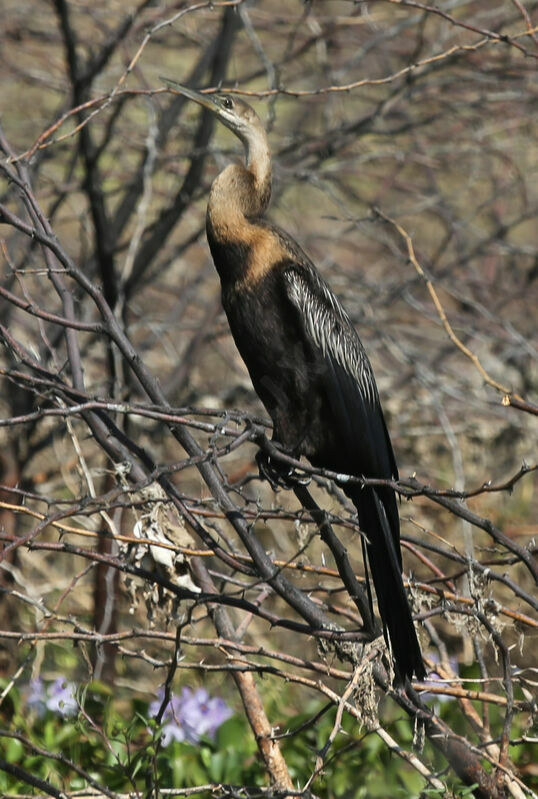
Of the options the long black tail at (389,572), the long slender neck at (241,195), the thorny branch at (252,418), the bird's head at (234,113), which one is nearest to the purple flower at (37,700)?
the thorny branch at (252,418)

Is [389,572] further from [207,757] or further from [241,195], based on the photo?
[241,195]

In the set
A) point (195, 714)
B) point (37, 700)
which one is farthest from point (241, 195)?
point (37, 700)

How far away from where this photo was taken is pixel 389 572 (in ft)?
7.66

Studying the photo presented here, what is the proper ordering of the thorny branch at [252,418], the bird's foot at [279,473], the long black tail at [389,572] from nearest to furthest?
the thorny branch at [252,418], the long black tail at [389,572], the bird's foot at [279,473]

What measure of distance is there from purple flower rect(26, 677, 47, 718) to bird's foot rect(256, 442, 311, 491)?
101cm

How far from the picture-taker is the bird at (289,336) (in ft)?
8.95

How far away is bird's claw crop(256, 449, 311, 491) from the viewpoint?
106 inches

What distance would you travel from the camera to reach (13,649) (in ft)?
12.8

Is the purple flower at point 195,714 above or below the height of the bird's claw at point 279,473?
below

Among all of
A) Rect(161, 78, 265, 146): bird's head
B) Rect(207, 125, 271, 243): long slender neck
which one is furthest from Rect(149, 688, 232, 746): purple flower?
Rect(161, 78, 265, 146): bird's head

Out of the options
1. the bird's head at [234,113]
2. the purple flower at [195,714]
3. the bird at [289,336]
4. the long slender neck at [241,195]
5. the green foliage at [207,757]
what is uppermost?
the bird's head at [234,113]

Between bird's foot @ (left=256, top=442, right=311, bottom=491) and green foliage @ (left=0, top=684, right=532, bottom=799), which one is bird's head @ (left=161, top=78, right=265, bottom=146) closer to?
bird's foot @ (left=256, top=442, right=311, bottom=491)

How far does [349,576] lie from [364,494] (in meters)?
0.37

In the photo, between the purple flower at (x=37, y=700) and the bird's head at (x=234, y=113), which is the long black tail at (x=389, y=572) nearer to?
the bird's head at (x=234, y=113)
